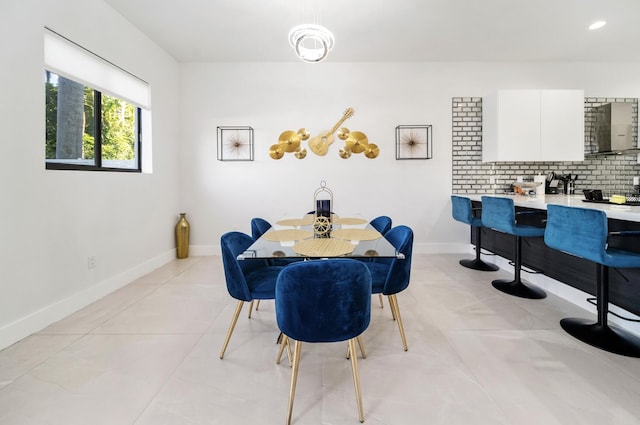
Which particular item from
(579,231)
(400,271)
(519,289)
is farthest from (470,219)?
(400,271)

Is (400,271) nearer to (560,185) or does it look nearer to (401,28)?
(401,28)

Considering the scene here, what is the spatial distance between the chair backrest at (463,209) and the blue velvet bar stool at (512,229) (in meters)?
0.44

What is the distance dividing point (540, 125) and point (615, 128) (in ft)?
3.79

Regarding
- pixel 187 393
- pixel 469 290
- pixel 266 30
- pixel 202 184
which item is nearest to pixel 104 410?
pixel 187 393

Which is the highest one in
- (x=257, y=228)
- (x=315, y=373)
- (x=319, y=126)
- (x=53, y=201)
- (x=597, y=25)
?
(x=597, y=25)

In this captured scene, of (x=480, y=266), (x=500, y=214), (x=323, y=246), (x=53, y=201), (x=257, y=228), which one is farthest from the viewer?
(x=480, y=266)

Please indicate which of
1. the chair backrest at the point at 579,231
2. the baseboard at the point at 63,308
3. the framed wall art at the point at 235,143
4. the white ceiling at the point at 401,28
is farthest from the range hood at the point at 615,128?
the baseboard at the point at 63,308

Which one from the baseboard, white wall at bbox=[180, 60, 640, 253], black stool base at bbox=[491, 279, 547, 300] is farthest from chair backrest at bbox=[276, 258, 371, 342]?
white wall at bbox=[180, 60, 640, 253]

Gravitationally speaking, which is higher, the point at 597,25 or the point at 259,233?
the point at 597,25

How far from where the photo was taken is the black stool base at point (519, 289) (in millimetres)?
3076

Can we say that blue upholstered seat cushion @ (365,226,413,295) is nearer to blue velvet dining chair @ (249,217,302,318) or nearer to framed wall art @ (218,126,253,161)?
blue velvet dining chair @ (249,217,302,318)

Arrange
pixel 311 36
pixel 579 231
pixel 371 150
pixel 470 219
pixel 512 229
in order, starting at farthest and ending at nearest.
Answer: pixel 470 219 < pixel 512 229 < pixel 371 150 < pixel 311 36 < pixel 579 231

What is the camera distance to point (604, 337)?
2199mm

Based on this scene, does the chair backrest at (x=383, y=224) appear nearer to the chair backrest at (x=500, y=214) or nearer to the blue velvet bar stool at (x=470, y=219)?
the chair backrest at (x=500, y=214)
